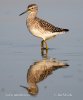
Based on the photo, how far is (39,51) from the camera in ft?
45.0

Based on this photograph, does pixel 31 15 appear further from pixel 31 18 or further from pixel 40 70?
pixel 40 70

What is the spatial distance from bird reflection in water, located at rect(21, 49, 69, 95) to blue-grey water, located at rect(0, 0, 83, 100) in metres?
0.10

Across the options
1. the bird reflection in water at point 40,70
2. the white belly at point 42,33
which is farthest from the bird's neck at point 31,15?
the bird reflection in water at point 40,70

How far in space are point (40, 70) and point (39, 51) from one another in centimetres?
240

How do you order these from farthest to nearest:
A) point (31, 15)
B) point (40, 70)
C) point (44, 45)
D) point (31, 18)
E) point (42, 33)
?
1. point (31, 15)
2. point (31, 18)
3. point (42, 33)
4. point (44, 45)
5. point (40, 70)

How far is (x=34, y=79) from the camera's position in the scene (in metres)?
10.8

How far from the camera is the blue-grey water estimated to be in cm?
997

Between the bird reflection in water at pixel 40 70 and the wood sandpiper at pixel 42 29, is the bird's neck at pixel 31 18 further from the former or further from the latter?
the bird reflection in water at pixel 40 70

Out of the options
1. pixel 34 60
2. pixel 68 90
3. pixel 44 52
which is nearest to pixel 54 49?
pixel 44 52

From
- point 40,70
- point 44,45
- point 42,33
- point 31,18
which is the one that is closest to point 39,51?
point 44,45

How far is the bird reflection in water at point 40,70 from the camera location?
33.7ft

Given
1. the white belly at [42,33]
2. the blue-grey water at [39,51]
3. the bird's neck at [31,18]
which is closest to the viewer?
the blue-grey water at [39,51]

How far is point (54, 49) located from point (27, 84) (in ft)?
11.4

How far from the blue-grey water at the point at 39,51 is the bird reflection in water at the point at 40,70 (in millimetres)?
102
